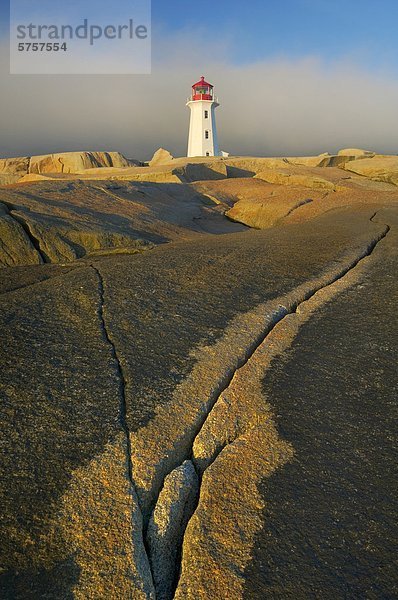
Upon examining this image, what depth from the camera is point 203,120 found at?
158ft

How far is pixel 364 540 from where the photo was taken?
2.22 m

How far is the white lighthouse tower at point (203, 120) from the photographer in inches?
1901

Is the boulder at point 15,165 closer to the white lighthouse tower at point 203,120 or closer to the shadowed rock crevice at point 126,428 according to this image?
the white lighthouse tower at point 203,120

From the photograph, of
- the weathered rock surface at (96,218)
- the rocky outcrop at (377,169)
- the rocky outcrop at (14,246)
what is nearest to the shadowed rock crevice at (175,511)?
the weathered rock surface at (96,218)

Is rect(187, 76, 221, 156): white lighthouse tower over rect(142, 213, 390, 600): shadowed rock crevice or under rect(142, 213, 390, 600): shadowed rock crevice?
over

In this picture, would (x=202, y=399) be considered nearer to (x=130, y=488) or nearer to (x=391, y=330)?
(x=130, y=488)

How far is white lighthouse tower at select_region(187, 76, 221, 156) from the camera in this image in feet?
158

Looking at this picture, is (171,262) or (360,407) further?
(171,262)

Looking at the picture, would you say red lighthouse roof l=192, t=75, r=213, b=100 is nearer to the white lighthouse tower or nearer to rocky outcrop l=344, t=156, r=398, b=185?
the white lighthouse tower

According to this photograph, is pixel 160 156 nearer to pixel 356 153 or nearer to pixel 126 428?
pixel 356 153

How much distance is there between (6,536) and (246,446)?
1.44 meters

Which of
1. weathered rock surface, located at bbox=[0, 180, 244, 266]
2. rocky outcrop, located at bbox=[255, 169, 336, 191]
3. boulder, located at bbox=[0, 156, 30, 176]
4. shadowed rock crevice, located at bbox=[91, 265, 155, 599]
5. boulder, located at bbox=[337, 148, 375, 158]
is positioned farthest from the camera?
boulder, located at bbox=[0, 156, 30, 176]

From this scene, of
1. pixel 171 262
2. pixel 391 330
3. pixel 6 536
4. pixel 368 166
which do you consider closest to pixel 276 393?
pixel 391 330

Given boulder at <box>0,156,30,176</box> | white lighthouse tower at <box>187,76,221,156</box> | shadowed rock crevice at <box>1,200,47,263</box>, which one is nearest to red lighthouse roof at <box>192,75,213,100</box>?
white lighthouse tower at <box>187,76,221,156</box>
